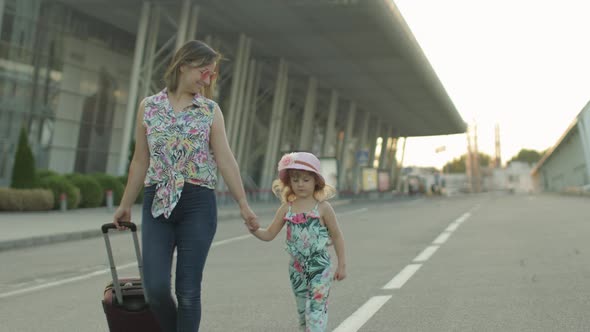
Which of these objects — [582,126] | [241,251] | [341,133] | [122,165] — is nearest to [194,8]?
[122,165]

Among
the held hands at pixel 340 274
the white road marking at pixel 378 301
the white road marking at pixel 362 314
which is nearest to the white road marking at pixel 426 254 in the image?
the white road marking at pixel 378 301

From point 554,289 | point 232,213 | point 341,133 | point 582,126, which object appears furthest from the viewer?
point 341,133

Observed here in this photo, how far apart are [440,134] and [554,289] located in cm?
8242

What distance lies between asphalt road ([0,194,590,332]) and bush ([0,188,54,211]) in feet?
36.0

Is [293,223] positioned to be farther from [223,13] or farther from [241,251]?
[223,13]

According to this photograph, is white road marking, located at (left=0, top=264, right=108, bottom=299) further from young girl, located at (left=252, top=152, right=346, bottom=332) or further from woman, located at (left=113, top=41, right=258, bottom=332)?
woman, located at (left=113, top=41, right=258, bottom=332)

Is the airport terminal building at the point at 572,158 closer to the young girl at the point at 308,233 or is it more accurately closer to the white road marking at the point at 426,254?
the white road marking at the point at 426,254

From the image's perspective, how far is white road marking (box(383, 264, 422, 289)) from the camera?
28.7 ft

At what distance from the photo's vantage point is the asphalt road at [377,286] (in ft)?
21.6

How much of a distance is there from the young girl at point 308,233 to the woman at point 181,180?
0.42 metres

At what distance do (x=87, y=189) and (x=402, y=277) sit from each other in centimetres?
2217

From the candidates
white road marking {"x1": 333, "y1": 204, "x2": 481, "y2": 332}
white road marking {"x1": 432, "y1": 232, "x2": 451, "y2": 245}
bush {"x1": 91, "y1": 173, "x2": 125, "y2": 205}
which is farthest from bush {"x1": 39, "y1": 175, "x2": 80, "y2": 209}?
white road marking {"x1": 333, "y1": 204, "x2": 481, "y2": 332}

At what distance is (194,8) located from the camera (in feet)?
115

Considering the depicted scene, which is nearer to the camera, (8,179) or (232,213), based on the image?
(232,213)
